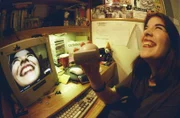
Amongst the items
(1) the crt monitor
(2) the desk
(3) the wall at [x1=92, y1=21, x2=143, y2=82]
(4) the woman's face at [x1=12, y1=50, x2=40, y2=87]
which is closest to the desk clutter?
(2) the desk

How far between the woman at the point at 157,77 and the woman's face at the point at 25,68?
484 millimetres

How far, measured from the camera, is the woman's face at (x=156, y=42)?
0.89m

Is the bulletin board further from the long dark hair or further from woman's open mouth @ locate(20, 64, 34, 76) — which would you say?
woman's open mouth @ locate(20, 64, 34, 76)

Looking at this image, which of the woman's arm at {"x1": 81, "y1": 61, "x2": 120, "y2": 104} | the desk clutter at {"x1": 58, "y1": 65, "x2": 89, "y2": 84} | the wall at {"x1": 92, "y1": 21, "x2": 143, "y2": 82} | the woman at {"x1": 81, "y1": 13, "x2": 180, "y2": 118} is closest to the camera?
the woman's arm at {"x1": 81, "y1": 61, "x2": 120, "y2": 104}

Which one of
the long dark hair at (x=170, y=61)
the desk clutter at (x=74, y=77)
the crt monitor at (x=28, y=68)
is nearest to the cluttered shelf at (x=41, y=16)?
the crt monitor at (x=28, y=68)

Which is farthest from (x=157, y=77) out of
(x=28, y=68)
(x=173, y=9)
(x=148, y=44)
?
(x=173, y=9)

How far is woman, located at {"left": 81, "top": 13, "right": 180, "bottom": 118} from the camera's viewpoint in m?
0.88

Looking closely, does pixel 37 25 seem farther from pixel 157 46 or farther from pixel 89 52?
pixel 157 46

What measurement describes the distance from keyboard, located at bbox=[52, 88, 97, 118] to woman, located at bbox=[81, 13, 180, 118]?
0.19 meters

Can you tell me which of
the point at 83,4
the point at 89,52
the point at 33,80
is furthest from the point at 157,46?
the point at 83,4

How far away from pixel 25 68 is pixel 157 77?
2.96 ft

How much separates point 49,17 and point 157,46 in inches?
44.2

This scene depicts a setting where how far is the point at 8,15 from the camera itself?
110 centimetres

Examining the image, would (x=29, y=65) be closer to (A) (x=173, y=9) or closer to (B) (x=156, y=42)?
(B) (x=156, y=42)
